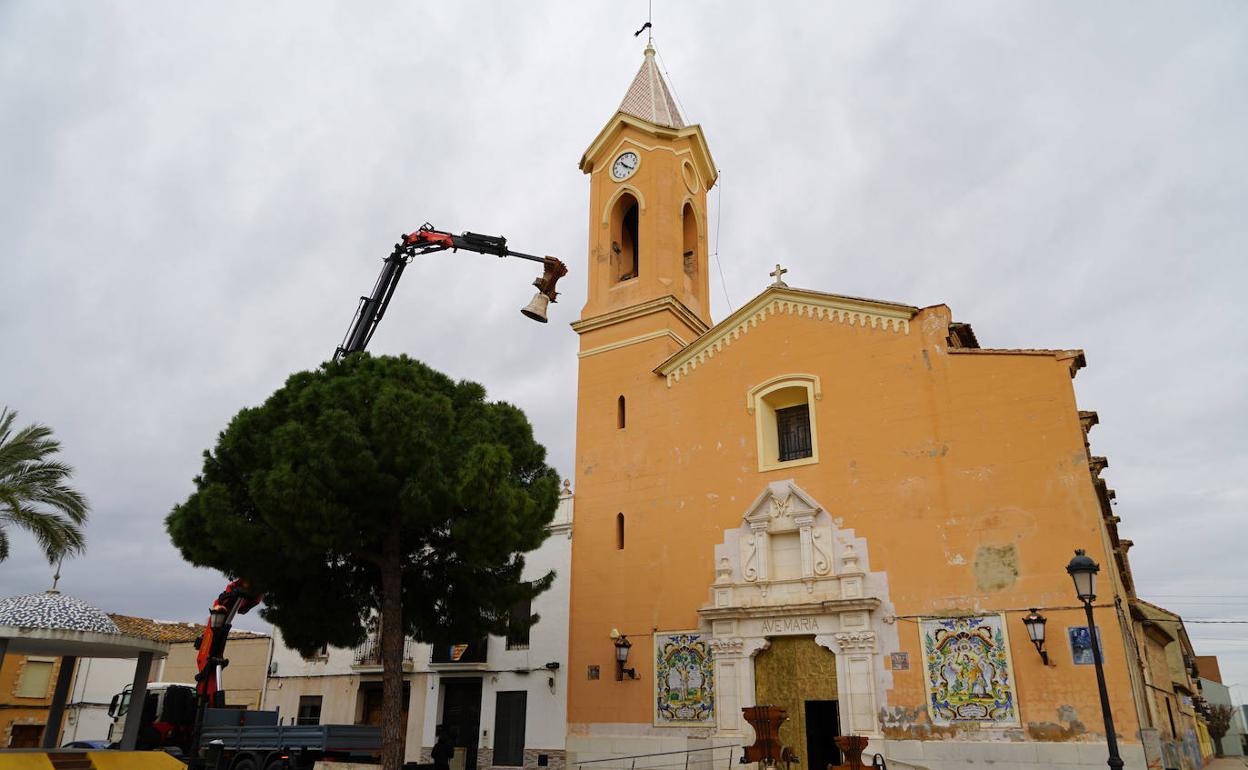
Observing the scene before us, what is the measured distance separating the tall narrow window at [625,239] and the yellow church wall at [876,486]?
2165 millimetres

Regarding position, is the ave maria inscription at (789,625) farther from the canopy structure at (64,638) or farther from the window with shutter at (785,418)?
the canopy structure at (64,638)

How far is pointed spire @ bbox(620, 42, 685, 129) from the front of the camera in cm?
2303

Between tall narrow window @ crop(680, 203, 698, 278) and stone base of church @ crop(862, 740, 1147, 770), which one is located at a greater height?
tall narrow window @ crop(680, 203, 698, 278)

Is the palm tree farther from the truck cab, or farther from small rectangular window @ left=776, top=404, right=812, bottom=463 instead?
small rectangular window @ left=776, top=404, right=812, bottom=463

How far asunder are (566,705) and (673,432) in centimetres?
Answer: 656

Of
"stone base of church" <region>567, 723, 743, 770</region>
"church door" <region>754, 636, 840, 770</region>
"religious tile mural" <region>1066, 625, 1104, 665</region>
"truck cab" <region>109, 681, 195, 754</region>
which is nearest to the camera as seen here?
"religious tile mural" <region>1066, 625, 1104, 665</region>

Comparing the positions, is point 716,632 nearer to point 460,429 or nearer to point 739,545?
point 739,545

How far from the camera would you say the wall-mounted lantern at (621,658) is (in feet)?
56.7

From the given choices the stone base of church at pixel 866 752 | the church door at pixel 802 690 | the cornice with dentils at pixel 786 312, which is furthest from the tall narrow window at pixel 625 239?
the stone base of church at pixel 866 752

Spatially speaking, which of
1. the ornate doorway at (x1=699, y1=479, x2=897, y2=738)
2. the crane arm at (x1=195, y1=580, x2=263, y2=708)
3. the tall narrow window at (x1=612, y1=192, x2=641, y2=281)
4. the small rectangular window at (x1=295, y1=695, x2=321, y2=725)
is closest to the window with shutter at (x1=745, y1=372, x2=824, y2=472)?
the ornate doorway at (x1=699, y1=479, x2=897, y2=738)

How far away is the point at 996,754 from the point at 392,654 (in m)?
9.99

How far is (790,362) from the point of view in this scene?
17.7 m

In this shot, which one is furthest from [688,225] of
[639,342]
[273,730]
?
[273,730]

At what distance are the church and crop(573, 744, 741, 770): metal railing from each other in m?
0.06
